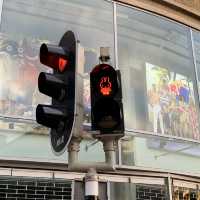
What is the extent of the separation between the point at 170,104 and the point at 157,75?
68 centimetres

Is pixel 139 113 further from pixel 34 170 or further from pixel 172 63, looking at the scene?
pixel 34 170

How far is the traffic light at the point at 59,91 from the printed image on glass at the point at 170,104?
4.84 meters

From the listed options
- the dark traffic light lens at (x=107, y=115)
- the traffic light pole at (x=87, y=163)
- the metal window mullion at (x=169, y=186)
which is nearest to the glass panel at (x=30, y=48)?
the metal window mullion at (x=169, y=186)

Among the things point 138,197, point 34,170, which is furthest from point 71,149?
point 138,197

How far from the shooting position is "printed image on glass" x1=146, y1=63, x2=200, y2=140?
849 centimetres

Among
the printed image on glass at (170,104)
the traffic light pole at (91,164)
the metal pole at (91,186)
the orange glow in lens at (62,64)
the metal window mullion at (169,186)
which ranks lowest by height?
the metal pole at (91,186)

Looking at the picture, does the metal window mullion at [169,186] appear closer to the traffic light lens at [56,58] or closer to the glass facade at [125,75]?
the glass facade at [125,75]

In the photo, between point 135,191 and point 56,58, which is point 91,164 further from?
point 135,191

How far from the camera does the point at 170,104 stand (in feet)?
28.8

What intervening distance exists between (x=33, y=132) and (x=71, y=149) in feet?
11.4

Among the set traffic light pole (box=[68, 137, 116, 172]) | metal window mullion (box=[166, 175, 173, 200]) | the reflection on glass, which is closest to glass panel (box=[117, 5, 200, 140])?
the reflection on glass

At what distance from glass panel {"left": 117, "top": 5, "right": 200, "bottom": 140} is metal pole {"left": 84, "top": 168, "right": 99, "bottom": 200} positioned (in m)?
4.46

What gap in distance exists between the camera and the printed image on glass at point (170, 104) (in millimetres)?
8492

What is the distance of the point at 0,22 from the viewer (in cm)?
759
